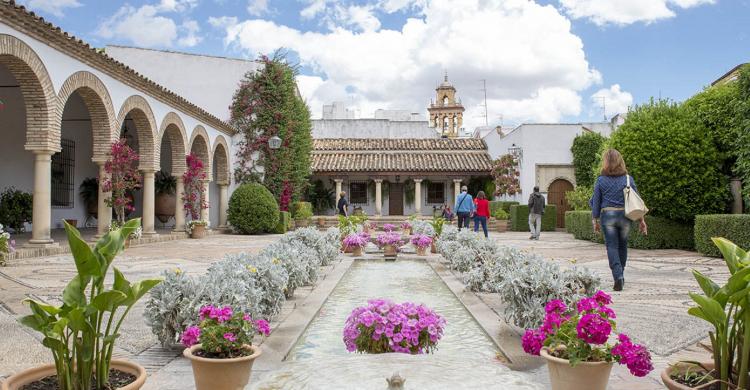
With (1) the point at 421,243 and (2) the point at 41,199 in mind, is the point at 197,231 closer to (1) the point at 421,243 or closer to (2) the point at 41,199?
(2) the point at 41,199

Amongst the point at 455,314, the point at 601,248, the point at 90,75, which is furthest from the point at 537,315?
the point at 90,75

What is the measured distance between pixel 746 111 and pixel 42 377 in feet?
37.1

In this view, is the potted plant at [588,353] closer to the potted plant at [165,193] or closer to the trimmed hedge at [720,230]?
the trimmed hedge at [720,230]

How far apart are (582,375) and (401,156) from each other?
26.0 meters

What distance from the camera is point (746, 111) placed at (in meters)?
9.92

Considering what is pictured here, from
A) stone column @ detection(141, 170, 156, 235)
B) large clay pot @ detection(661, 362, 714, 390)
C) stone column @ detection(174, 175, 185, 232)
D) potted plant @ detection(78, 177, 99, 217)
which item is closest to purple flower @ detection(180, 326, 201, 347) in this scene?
large clay pot @ detection(661, 362, 714, 390)

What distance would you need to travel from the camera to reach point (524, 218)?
2086 cm

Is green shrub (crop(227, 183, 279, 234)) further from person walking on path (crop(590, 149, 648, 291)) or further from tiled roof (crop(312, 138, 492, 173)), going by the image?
person walking on path (crop(590, 149, 648, 291))

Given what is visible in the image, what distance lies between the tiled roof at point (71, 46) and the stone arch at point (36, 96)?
335 millimetres

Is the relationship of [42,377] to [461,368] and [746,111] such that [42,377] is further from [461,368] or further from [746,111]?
[746,111]

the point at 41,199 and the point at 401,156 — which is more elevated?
the point at 401,156

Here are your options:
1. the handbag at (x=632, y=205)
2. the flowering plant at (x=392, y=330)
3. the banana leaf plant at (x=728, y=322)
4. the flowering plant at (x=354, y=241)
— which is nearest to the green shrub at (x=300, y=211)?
the flowering plant at (x=354, y=241)

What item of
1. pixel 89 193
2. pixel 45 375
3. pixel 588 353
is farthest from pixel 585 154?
pixel 45 375

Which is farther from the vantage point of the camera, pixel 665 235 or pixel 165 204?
pixel 165 204
